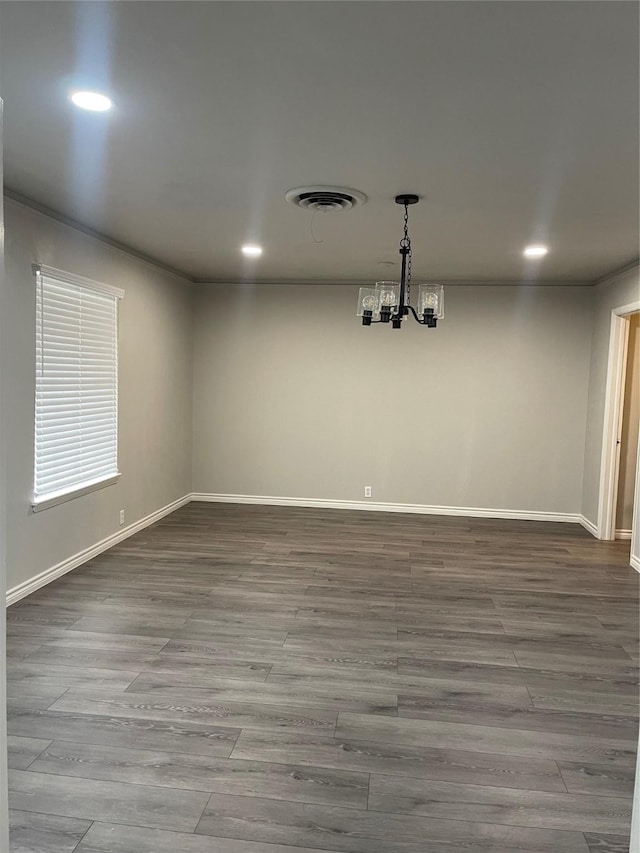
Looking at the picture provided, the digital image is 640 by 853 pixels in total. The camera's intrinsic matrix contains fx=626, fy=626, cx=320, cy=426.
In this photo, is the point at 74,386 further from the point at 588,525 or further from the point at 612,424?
the point at 588,525

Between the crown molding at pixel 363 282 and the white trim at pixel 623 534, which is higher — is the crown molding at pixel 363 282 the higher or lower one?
the higher one

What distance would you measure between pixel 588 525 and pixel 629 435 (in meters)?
1.02

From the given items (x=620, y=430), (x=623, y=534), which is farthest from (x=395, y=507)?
(x=620, y=430)

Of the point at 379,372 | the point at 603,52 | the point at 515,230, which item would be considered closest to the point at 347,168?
the point at 603,52

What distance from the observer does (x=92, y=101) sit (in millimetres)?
2428

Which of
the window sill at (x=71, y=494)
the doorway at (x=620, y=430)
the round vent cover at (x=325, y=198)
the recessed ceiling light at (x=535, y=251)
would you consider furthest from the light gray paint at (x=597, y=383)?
the window sill at (x=71, y=494)

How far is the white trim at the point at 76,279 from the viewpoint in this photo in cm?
414

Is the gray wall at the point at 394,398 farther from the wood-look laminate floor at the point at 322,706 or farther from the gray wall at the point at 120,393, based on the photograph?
the wood-look laminate floor at the point at 322,706

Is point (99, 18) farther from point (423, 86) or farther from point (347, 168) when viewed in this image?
point (347, 168)

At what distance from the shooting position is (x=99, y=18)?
1.83m

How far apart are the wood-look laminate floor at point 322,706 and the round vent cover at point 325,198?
2.52 meters

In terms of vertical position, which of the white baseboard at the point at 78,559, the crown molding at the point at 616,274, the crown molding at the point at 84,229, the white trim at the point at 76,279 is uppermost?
the crown molding at the point at 616,274

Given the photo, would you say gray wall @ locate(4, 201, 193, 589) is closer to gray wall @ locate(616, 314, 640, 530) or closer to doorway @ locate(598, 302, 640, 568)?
doorway @ locate(598, 302, 640, 568)

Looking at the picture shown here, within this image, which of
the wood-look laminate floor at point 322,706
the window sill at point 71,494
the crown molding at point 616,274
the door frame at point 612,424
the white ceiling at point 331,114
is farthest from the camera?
the door frame at point 612,424
